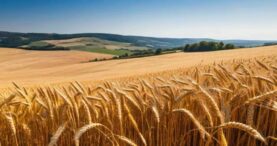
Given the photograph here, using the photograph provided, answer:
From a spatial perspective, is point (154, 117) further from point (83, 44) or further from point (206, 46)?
point (83, 44)

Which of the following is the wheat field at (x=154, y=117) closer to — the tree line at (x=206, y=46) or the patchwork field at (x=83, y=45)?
the tree line at (x=206, y=46)

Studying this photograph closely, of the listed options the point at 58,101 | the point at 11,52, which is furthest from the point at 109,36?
the point at 58,101

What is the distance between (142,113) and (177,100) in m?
0.39

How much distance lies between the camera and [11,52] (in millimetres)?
79938

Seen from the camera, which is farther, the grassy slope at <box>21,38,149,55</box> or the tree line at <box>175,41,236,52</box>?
the grassy slope at <box>21,38,149,55</box>

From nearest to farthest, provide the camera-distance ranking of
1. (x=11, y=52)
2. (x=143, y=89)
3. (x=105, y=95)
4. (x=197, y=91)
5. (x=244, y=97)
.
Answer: (x=197, y=91)
(x=244, y=97)
(x=105, y=95)
(x=143, y=89)
(x=11, y=52)

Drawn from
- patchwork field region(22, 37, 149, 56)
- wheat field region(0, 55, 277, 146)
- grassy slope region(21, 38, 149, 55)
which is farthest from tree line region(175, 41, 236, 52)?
wheat field region(0, 55, 277, 146)

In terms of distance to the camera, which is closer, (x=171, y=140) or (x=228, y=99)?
(x=171, y=140)

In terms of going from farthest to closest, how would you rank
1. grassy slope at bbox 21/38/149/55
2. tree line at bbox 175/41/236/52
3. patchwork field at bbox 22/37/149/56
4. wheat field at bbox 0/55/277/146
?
grassy slope at bbox 21/38/149/55
patchwork field at bbox 22/37/149/56
tree line at bbox 175/41/236/52
wheat field at bbox 0/55/277/146

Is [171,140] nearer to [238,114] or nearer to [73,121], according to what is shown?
[238,114]

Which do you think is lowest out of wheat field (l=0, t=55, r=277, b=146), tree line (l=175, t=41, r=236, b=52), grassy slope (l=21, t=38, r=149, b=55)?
grassy slope (l=21, t=38, r=149, b=55)

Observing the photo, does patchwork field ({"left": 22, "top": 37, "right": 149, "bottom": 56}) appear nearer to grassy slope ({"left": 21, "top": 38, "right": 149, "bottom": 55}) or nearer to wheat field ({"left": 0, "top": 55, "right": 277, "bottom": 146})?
grassy slope ({"left": 21, "top": 38, "right": 149, "bottom": 55})

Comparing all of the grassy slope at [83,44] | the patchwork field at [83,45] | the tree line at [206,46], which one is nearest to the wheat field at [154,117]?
the tree line at [206,46]

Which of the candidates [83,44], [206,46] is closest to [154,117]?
[206,46]
